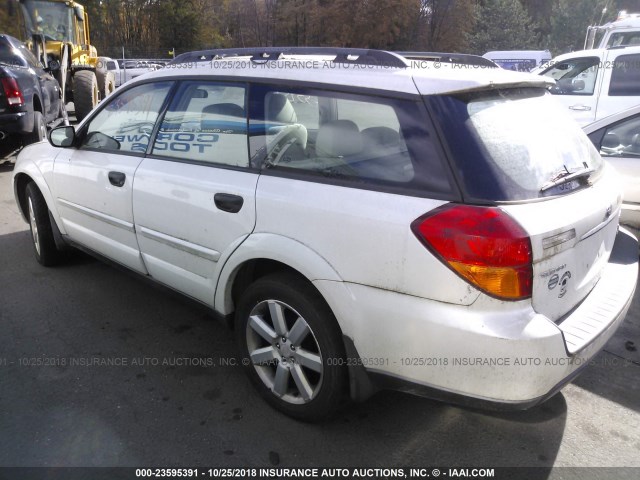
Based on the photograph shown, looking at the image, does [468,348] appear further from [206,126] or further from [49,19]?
[49,19]

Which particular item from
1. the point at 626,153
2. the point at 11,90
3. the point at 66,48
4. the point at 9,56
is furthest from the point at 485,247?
the point at 66,48

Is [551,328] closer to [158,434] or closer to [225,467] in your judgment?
[225,467]

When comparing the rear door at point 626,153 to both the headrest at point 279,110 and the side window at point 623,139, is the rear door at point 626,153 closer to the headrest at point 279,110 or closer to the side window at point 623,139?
the side window at point 623,139

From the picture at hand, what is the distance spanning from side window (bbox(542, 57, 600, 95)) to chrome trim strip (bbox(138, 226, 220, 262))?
25.0ft

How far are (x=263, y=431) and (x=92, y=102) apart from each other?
11.6 metres

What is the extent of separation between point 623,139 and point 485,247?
3.56m

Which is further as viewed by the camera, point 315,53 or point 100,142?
point 100,142

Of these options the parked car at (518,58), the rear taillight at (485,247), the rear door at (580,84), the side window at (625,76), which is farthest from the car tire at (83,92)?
the rear taillight at (485,247)

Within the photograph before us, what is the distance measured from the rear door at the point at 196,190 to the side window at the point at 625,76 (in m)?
7.64

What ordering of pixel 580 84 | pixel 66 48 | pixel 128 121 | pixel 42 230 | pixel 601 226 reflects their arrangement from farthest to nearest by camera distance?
1. pixel 66 48
2. pixel 580 84
3. pixel 42 230
4. pixel 128 121
5. pixel 601 226

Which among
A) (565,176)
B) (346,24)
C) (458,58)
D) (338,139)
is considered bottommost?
(565,176)

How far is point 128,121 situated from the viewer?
3.60 metres

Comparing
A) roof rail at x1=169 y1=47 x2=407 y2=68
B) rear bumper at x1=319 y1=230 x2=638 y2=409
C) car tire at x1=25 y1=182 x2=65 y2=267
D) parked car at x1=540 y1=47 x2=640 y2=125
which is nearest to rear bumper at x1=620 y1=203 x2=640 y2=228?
rear bumper at x1=319 y1=230 x2=638 y2=409

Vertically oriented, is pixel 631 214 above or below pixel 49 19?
below
